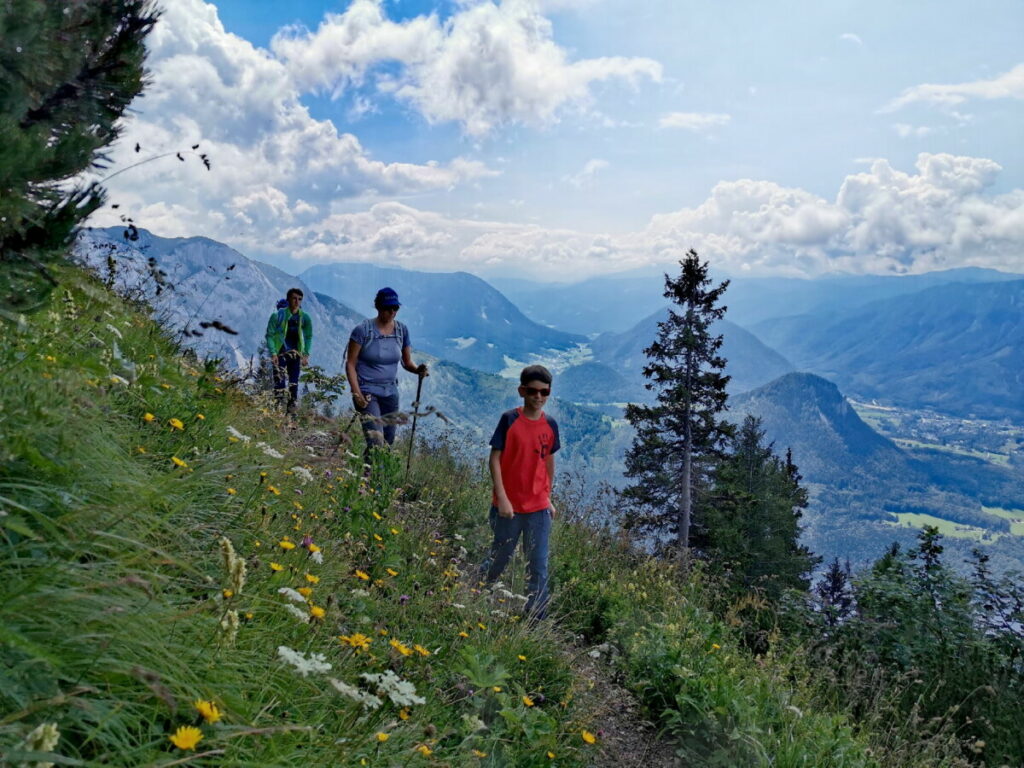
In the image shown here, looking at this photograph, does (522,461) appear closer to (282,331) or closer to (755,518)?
(282,331)

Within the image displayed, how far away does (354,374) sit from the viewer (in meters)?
7.20

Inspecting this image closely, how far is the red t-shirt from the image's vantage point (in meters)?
5.59

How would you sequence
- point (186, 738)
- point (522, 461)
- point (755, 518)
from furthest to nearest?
1. point (755, 518)
2. point (522, 461)
3. point (186, 738)

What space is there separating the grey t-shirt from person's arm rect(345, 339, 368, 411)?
0.04 metres

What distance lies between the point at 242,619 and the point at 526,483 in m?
3.34

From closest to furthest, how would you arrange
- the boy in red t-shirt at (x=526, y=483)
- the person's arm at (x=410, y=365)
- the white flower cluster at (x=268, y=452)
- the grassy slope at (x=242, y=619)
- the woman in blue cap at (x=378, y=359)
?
the grassy slope at (x=242, y=619)
the white flower cluster at (x=268, y=452)
the boy in red t-shirt at (x=526, y=483)
the person's arm at (x=410, y=365)
the woman in blue cap at (x=378, y=359)

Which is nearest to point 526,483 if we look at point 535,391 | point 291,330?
point 535,391

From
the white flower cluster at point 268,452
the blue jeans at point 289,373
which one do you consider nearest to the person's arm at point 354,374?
the blue jeans at point 289,373

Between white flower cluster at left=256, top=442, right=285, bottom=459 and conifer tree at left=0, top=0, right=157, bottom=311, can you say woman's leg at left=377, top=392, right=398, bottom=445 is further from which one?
conifer tree at left=0, top=0, right=157, bottom=311

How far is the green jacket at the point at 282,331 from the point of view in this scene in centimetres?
919

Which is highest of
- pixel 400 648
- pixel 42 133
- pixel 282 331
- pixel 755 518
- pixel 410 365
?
pixel 42 133

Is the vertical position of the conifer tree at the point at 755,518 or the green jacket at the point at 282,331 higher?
the green jacket at the point at 282,331

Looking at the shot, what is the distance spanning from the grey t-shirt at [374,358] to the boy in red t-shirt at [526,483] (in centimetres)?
216

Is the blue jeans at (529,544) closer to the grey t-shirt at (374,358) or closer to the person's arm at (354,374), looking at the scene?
the person's arm at (354,374)
